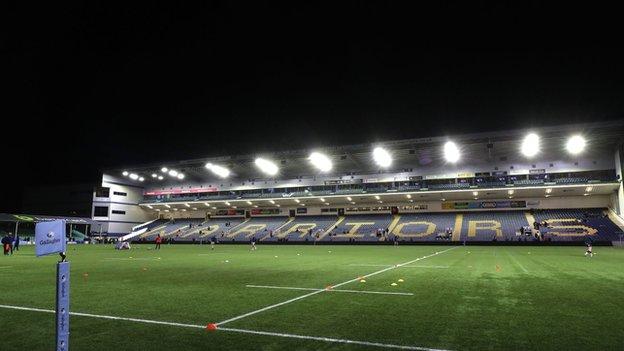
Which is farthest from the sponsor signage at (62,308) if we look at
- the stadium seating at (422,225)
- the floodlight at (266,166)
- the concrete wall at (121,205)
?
the concrete wall at (121,205)

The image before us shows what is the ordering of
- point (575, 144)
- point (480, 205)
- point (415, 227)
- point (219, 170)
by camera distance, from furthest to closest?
1. point (219, 170)
2. point (480, 205)
3. point (415, 227)
4. point (575, 144)

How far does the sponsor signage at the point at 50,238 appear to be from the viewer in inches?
162

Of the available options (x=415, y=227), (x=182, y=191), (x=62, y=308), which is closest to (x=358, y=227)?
(x=415, y=227)

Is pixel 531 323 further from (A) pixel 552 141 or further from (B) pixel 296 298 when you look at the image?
(A) pixel 552 141

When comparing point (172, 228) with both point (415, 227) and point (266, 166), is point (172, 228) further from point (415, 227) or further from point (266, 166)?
point (415, 227)

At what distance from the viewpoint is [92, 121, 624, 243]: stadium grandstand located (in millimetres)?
42750

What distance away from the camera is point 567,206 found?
48969 mm

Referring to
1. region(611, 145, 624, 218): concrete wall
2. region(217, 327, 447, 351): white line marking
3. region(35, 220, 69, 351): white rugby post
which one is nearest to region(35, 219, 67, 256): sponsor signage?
region(35, 220, 69, 351): white rugby post

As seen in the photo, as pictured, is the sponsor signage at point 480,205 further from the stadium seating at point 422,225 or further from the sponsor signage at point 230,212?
the sponsor signage at point 230,212

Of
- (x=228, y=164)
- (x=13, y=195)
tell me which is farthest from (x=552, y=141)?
(x=13, y=195)

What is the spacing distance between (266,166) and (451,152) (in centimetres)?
2576

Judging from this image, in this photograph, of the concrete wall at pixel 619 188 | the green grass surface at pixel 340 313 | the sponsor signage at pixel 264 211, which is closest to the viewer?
the green grass surface at pixel 340 313

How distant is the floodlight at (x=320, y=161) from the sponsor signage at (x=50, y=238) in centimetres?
4543

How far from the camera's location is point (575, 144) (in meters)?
41.2
